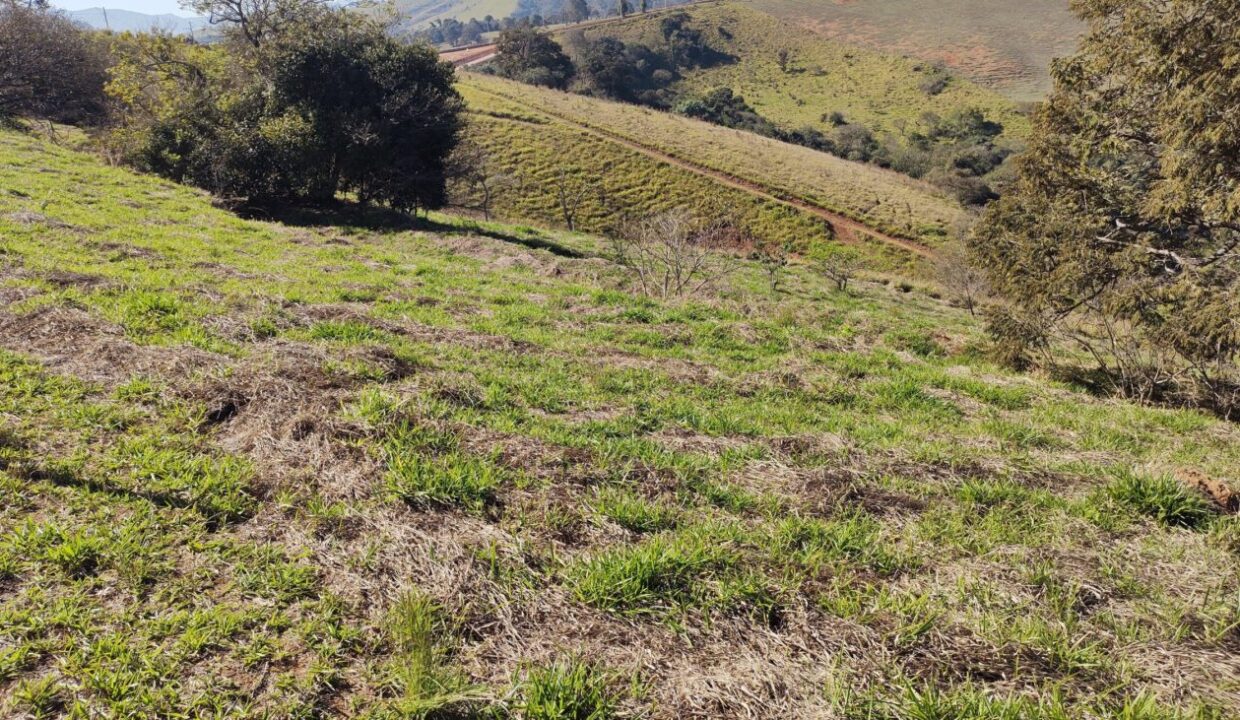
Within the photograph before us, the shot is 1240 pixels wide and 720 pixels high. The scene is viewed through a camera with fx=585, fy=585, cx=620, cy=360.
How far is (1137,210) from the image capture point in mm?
11500

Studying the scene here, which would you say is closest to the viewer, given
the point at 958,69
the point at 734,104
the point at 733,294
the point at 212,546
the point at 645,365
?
the point at 212,546

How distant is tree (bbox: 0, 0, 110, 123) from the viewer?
32188mm

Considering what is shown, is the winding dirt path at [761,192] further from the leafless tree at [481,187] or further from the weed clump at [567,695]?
the weed clump at [567,695]

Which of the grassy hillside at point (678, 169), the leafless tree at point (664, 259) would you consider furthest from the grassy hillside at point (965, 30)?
the leafless tree at point (664, 259)

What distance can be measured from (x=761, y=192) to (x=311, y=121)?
124 ft

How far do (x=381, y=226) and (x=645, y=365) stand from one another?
49.9 feet

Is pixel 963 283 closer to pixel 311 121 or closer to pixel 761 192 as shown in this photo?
pixel 761 192

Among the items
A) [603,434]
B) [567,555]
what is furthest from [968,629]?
[603,434]

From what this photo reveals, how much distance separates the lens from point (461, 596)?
11.2 ft

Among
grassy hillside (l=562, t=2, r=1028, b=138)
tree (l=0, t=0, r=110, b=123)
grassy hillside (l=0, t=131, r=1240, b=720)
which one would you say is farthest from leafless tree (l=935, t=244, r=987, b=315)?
grassy hillside (l=562, t=2, r=1028, b=138)

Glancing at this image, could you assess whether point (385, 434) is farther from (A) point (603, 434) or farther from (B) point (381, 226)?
(B) point (381, 226)

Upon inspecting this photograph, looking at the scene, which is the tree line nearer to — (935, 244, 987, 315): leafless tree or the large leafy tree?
the large leafy tree

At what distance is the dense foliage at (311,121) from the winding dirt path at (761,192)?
31.8 meters

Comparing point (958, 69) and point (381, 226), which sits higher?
point (958, 69)
